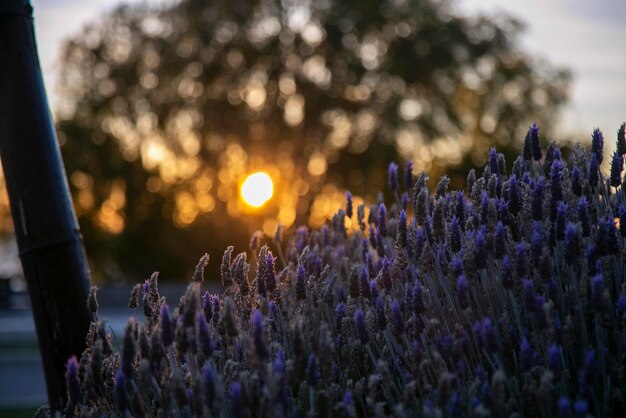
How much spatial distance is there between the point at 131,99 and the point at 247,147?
401 cm

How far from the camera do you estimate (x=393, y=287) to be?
318 cm

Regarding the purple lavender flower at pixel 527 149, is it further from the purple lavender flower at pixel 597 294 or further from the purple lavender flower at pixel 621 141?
the purple lavender flower at pixel 597 294

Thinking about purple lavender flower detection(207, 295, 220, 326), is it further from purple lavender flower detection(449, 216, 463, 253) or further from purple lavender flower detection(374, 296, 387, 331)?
purple lavender flower detection(449, 216, 463, 253)

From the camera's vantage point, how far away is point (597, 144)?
3.12 metres

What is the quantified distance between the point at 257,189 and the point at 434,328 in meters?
20.8

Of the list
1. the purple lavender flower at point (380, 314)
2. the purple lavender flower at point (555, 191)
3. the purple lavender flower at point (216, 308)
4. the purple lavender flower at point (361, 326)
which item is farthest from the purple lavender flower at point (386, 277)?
the purple lavender flower at point (216, 308)

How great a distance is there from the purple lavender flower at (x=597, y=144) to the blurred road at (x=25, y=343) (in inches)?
75.4

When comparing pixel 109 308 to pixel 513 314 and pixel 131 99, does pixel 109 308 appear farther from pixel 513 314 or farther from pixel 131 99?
pixel 513 314

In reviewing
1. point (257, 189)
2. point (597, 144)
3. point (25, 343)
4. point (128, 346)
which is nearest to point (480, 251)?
point (597, 144)

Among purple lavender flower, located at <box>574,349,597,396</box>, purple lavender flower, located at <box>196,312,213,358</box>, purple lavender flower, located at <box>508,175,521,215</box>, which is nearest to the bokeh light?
purple lavender flower, located at <box>508,175,521,215</box>

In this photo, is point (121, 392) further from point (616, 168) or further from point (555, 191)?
point (616, 168)

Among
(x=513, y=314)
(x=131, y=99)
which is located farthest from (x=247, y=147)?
(x=513, y=314)

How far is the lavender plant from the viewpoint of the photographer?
224 centimetres

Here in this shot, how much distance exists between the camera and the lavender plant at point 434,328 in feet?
7.34
